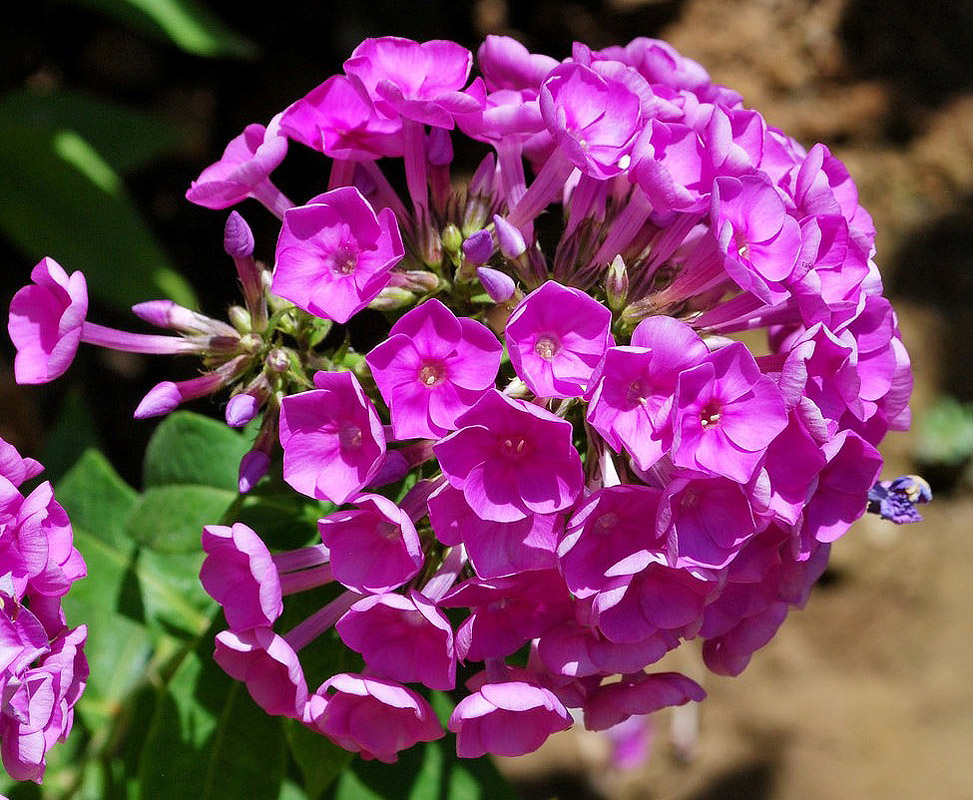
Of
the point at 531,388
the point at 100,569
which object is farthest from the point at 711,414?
the point at 100,569

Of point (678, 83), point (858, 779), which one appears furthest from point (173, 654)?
point (858, 779)

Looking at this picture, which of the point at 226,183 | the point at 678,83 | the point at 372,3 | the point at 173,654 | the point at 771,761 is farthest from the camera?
the point at 771,761

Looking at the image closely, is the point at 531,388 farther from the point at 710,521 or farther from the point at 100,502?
the point at 100,502

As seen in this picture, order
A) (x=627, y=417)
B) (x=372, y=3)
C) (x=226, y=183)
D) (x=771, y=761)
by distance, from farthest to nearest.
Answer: (x=771, y=761), (x=372, y=3), (x=226, y=183), (x=627, y=417)

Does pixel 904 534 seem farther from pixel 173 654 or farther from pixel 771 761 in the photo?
pixel 173 654

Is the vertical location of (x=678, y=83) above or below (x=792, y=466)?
above

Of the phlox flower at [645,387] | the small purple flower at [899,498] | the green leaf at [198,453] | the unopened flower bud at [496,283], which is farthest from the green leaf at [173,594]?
the small purple flower at [899,498]

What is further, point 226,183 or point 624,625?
point 226,183

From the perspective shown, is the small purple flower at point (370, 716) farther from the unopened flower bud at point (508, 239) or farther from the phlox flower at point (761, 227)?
the phlox flower at point (761, 227)
